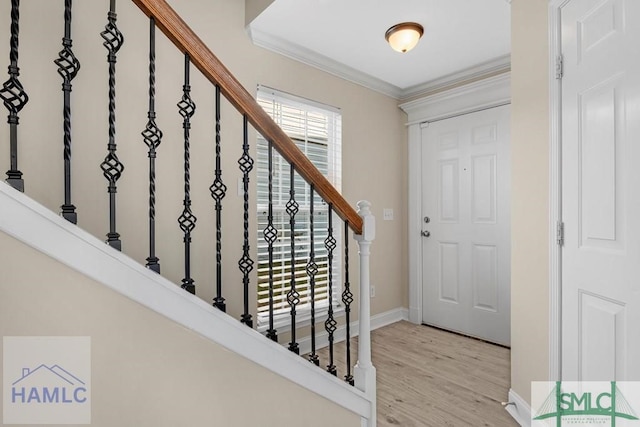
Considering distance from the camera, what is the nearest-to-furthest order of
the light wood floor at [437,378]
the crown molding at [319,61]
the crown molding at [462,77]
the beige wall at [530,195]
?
the beige wall at [530,195], the light wood floor at [437,378], the crown molding at [319,61], the crown molding at [462,77]

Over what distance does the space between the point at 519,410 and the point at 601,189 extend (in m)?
1.26

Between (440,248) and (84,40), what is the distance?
3119mm

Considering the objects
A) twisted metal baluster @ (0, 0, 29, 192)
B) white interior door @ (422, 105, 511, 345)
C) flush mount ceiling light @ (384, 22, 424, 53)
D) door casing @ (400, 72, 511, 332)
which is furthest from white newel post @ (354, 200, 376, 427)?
door casing @ (400, 72, 511, 332)

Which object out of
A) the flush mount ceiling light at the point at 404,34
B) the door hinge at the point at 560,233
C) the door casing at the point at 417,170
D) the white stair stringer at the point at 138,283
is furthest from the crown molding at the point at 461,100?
the white stair stringer at the point at 138,283

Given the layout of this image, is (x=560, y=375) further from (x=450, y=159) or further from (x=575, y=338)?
(x=450, y=159)

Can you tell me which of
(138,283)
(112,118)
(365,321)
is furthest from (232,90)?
(365,321)

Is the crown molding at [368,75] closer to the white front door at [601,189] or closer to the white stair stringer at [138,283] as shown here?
the white front door at [601,189]

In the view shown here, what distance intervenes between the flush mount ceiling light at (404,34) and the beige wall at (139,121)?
724 mm

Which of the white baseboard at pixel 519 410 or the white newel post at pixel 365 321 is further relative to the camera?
the white baseboard at pixel 519 410

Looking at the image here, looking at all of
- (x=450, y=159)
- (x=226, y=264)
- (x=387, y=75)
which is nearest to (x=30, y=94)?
(x=226, y=264)

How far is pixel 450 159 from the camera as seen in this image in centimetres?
313

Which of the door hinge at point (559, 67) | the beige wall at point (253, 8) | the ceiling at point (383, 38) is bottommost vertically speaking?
the door hinge at point (559, 67)

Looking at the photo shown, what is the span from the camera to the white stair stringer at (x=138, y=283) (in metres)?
0.82

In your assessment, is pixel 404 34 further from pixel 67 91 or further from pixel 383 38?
pixel 67 91
